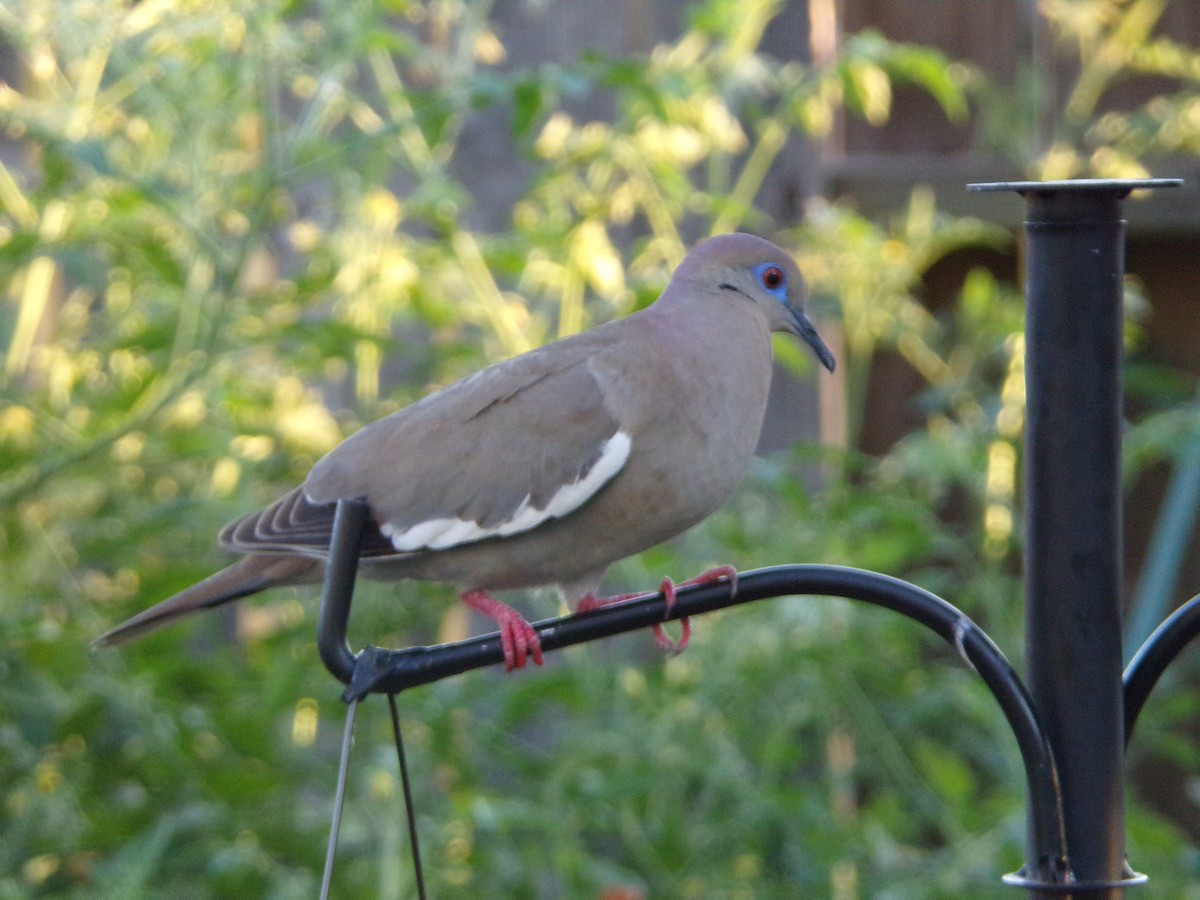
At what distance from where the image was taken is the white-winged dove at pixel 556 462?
179cm

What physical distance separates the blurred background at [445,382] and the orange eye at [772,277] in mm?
611

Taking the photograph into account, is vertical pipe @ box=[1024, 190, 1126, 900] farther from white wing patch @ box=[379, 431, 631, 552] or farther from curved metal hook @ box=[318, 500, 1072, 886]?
white wing patch @ box=[379, 431, 631, 552]

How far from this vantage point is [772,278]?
199 centimetres

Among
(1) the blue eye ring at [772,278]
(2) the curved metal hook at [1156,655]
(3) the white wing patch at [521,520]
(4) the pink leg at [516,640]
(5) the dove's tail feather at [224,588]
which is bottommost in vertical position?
(2) the curved metal hook at [1156,655]

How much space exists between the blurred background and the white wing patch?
74 cm

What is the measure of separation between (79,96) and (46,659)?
96cm

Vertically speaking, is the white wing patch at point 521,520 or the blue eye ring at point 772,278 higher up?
the blue eye ring at point 772,278

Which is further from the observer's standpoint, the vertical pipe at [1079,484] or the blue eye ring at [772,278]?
the blue eye ring at [772,278]

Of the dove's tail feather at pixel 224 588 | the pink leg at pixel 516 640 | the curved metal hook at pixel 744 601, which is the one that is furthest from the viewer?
the dove's tail feather at pixel 224 588

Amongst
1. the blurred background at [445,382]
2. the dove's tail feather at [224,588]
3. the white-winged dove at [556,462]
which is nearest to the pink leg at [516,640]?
the white-winged dove at [556,462]

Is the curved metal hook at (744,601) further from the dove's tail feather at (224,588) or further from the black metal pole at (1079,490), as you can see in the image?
the dove's tail feather at (224,588)

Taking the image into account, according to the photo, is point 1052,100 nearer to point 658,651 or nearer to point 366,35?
point 658,651

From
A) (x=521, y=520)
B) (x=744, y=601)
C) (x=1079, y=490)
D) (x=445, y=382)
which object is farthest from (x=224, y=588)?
(x=445, y=382)

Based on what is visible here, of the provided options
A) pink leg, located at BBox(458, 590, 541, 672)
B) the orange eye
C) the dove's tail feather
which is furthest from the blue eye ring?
the dove's tail feather
